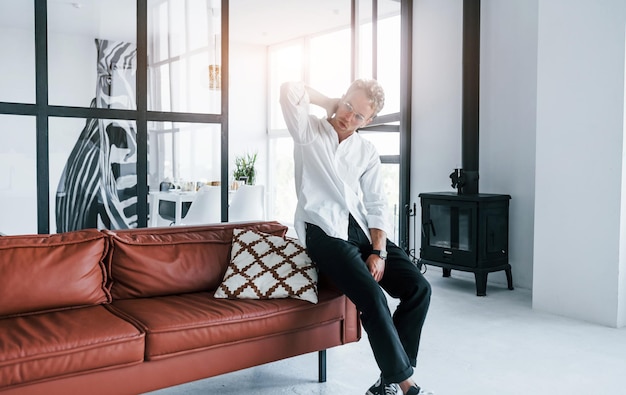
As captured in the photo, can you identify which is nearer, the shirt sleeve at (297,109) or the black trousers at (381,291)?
the black trousers at (381,291)

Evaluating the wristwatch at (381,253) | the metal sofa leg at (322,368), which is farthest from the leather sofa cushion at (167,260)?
the wristwatch at (381,253)

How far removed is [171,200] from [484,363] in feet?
7.64

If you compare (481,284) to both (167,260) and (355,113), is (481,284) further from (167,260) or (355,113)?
(167,260)

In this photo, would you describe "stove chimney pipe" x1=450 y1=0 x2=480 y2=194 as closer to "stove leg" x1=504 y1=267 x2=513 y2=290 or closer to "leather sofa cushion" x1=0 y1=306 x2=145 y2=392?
"stove leg" x1=504 y1=267 x2=513 y2=290

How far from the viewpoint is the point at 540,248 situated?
11.9 ft

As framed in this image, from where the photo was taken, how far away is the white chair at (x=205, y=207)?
3.97 metres

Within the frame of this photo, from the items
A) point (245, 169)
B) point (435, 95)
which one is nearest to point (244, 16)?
point (245, 169)

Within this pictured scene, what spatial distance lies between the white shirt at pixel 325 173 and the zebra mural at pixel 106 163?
5.49 feet

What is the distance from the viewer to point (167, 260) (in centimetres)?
237

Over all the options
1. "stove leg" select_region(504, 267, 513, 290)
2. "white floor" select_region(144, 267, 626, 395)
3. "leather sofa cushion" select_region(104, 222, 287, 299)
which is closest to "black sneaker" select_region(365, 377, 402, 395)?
"white floor" select_region(144, 267, 626, 395)

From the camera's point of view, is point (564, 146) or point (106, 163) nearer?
point (564, 146)

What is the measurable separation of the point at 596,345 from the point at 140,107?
3048 mm

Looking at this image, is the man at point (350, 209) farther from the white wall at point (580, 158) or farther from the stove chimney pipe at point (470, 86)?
the stove chimney pipe at point (470, 86)

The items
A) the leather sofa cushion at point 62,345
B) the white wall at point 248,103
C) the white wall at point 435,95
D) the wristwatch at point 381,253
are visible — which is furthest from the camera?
the white wall at point 248,103
